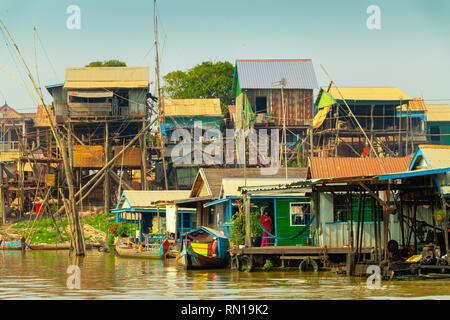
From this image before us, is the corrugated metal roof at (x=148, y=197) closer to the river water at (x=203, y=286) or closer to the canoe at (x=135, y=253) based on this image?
the canoe at (x=135, y=253)

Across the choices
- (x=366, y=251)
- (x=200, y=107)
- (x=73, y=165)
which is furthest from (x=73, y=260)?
(x=200, y=107)

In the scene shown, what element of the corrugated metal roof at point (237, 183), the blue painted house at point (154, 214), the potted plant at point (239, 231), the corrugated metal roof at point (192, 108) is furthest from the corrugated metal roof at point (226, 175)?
the corrugated metal roof at point (192, 108)

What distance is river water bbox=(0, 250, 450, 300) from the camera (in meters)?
16.4

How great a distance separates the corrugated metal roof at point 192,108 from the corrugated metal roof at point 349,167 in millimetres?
26608

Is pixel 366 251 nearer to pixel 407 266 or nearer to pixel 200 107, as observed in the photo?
pixel 407 266

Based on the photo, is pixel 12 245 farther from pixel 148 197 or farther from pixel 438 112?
pixel 438 112

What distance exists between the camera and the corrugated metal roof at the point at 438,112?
62.5 metres

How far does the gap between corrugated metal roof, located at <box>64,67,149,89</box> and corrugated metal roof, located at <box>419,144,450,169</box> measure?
35.4 meters

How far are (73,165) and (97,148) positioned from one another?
2437mm

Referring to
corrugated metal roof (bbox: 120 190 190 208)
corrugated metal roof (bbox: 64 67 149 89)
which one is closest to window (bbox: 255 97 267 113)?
corrugated metal roof (bbox: 64 67 149 89)

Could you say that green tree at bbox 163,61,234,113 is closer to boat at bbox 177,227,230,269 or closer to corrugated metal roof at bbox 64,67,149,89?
corrugated metal roof at bbox 64,67,149,89

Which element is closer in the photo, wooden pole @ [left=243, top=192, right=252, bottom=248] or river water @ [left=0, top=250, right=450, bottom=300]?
river water @ [left=0, top=250, right=450, bottom=300]

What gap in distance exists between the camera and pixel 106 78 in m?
56.5

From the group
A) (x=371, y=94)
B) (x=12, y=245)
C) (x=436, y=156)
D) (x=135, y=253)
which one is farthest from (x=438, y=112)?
(x=436, y=156)
